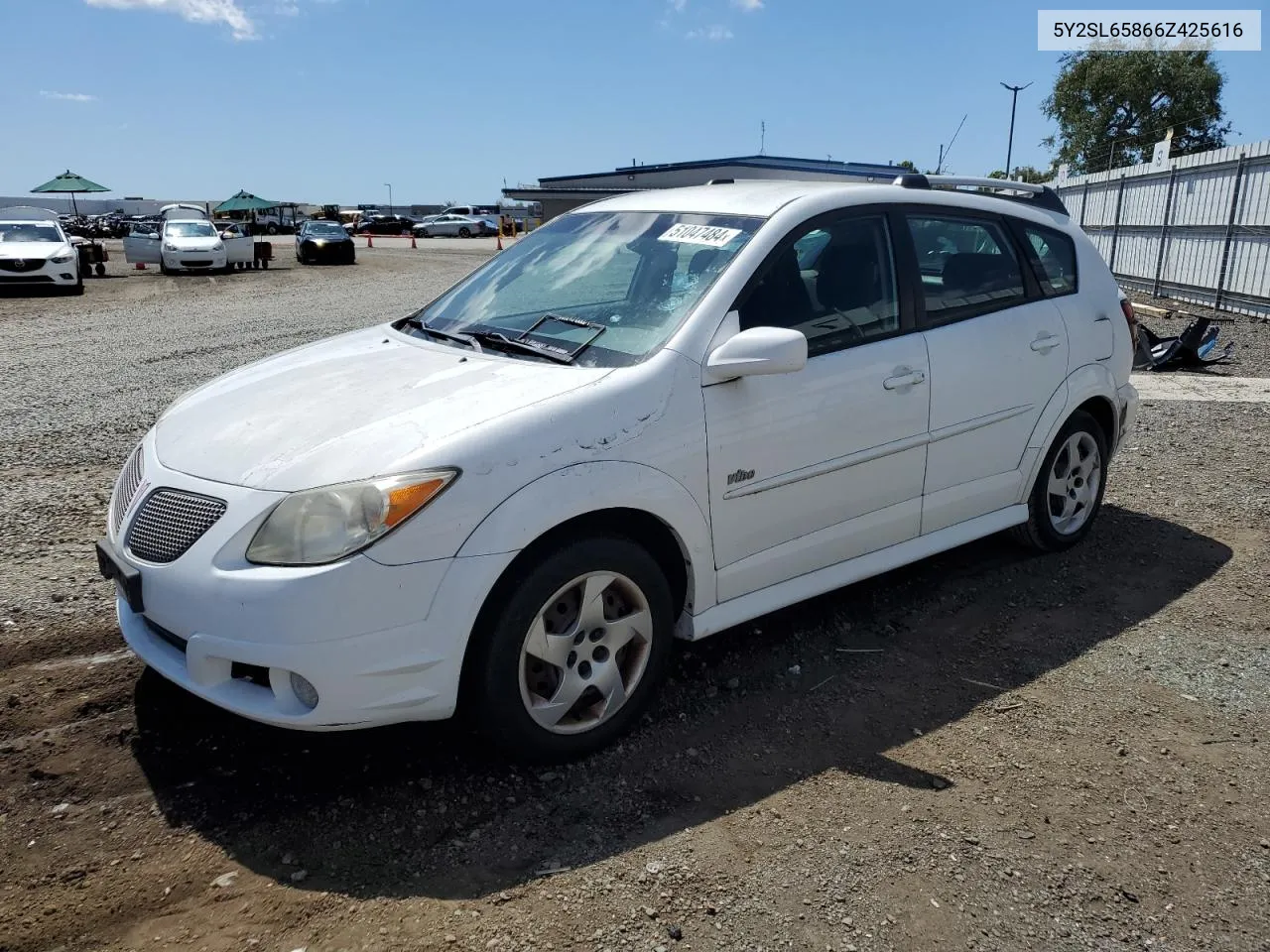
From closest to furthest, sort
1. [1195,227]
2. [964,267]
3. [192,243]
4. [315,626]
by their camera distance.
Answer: [315,626], [964,267], [1195,227], [192,243]

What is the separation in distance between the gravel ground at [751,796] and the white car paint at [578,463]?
1.27 feet

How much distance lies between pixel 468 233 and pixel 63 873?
59135 millimetres

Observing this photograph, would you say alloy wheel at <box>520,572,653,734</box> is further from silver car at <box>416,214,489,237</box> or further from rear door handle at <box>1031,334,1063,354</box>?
silver car at <box>416,214,489,237</box>

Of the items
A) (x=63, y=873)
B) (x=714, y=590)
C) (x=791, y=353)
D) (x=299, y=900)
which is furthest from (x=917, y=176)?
(x=63, y=873)

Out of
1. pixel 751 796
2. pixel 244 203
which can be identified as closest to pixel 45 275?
pixel 751 796

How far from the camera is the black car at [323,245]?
2945cm

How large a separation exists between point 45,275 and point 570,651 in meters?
19.2

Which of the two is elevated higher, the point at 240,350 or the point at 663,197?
the point at 663,197

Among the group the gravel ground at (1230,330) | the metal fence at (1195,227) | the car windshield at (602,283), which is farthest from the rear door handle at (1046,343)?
the metal fence at (1195,227)

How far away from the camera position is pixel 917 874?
2701mm

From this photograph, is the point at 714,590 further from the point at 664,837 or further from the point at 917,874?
the point at 917,874

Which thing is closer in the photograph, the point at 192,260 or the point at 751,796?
the point at 751,796

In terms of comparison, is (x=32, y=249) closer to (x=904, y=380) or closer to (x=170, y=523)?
(x=170, y=523)

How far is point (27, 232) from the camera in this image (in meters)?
19.1
